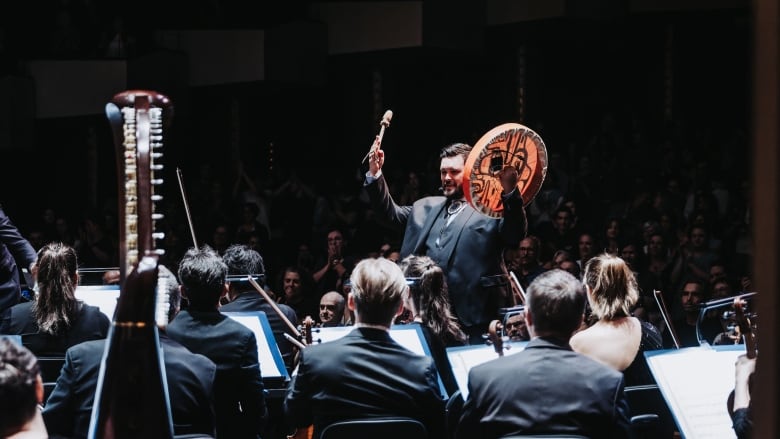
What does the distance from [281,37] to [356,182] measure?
5.58 ft

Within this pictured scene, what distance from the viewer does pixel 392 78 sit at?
38.9 ft

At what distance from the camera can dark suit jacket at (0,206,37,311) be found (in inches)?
204

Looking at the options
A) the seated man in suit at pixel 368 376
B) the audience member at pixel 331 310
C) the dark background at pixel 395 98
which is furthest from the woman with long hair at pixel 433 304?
the dark background at pixel 395 98

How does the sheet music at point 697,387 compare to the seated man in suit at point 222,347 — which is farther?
the seated man in suit at point 222,347

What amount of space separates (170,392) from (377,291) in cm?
70

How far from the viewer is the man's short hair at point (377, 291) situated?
317 cm

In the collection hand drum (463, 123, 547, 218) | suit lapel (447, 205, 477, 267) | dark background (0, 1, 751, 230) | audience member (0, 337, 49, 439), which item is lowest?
audience member (0, 337, 49, 439)

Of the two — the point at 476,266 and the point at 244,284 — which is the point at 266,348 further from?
the point at 476,266

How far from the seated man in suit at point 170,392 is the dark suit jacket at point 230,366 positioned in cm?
39

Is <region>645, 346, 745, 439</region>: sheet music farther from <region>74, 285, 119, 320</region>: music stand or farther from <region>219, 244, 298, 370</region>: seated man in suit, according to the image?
<region>74, 285, 119, 320</region>: music stand

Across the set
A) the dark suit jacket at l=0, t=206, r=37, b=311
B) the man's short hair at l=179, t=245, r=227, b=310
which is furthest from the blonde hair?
the dark suit jacket at l=0, t=206, r=37, b=311

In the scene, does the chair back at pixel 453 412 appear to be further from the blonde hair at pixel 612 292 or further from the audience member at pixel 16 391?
the audience member at pixel 16 391

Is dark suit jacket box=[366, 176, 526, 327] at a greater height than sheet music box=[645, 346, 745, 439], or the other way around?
dark suit jacket box=[366, 176, 526, 327]

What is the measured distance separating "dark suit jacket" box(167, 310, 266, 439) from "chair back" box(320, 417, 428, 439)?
0.84m
